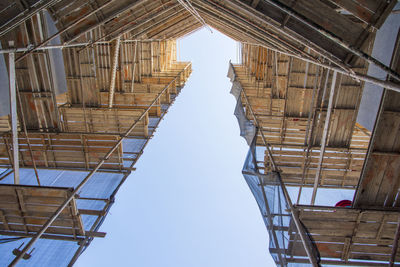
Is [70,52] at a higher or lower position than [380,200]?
higher

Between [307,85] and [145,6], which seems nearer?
[307,85]

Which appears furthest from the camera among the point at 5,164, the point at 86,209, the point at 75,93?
the point at 75,93

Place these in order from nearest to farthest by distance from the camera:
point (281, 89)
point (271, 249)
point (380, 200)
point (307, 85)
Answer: point (271, 249) → point (380, 200) → point (307, 85) → point (281, 89)

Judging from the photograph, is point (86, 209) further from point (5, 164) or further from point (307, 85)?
point (307, 85)

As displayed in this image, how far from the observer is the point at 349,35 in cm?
501

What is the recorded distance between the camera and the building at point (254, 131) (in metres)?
5.51

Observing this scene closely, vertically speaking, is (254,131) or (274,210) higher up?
(254,131)

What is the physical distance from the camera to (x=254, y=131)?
985 centimetres

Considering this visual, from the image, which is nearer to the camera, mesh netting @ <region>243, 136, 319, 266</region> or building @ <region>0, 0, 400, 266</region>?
building @ <region>0, 0, 400, 266</region>

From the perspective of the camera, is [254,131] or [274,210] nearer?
[274,210]

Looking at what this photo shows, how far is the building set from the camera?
18.1 feet

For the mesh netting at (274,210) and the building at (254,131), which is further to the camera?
the mesh netting at (274,210)

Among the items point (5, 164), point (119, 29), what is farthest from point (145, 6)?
point (5, 164)

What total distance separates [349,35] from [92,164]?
8.69m
